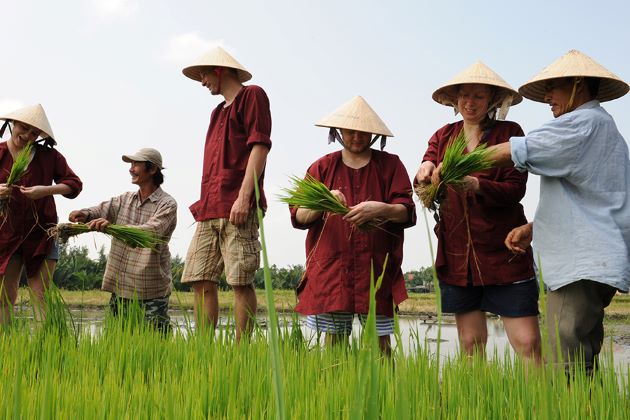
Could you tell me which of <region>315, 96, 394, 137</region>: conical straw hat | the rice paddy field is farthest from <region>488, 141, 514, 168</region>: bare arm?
the rice paddy field

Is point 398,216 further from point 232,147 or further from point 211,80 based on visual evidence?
point 211,80

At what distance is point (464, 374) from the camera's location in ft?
7.30

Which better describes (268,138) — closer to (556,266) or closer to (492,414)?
(556,266)

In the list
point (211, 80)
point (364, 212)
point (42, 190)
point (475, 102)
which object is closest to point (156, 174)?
point (42, 190)

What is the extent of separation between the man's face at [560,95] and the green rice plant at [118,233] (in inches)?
103

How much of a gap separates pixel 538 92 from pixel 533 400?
1680 millimetres

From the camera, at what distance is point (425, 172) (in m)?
3.01

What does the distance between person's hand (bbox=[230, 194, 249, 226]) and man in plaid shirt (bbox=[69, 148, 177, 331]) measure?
1.01 metres

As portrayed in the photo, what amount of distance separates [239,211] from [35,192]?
1.57m

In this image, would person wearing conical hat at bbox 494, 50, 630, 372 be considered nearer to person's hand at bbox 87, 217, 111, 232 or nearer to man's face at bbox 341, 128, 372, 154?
man's face at bbox 341, 128, 372, 154

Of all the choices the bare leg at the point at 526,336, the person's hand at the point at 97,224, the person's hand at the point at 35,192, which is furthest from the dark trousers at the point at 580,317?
the person's hand at the point at 35,192

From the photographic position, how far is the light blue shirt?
2525 millimetres

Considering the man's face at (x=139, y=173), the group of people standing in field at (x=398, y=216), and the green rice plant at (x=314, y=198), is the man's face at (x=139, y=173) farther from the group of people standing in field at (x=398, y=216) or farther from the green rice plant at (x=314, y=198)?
the green rice plant at (x=314, y=198)

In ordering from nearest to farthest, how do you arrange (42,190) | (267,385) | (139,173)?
(267,385), (42,190), (139,173)
